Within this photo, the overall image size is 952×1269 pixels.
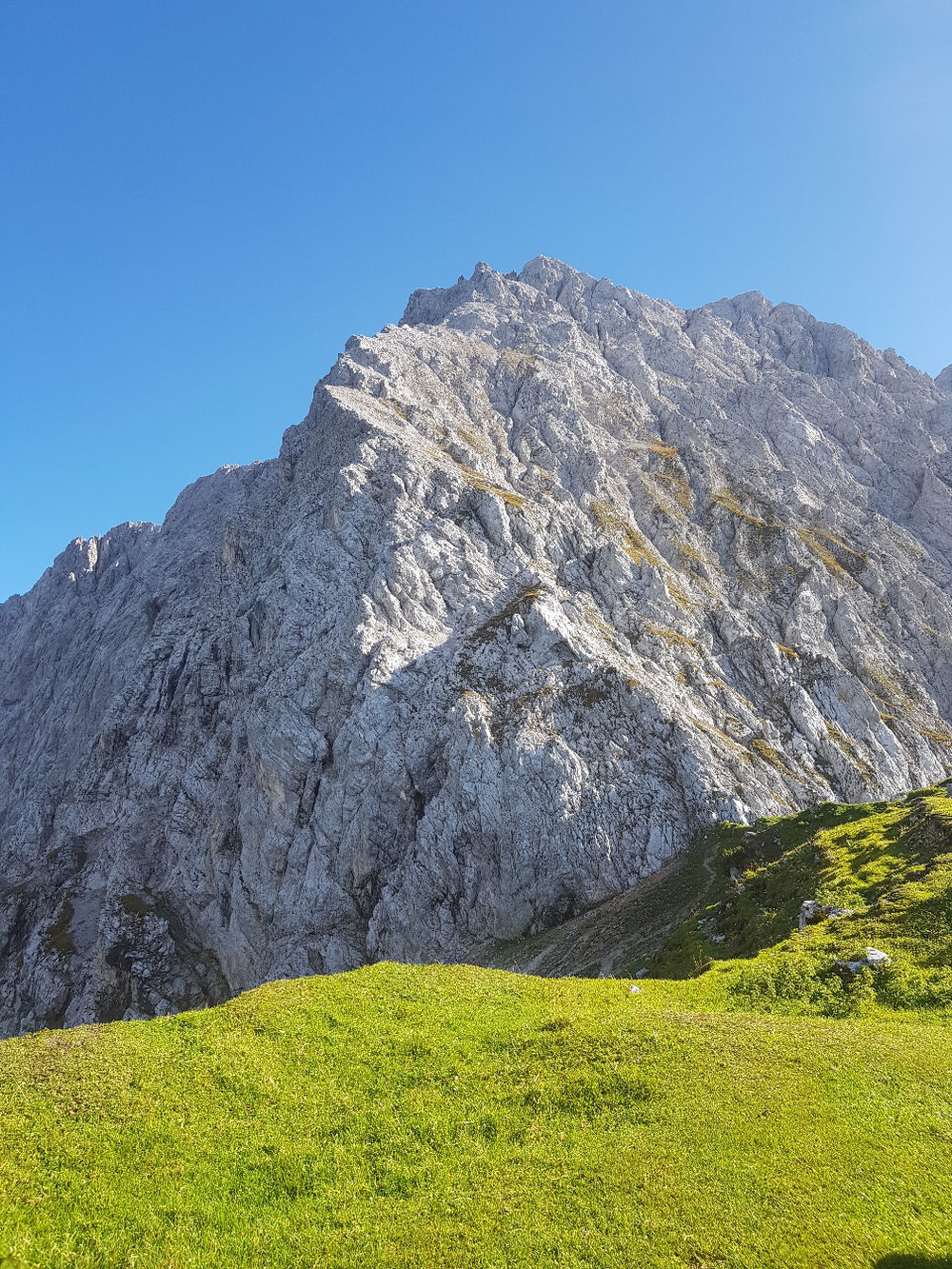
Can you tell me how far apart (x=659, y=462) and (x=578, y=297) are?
87.2 metres

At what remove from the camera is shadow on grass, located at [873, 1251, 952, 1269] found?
10984 millimetres

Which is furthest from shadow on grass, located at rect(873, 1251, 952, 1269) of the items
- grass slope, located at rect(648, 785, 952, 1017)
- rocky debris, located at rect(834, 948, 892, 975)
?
rocky debris, located at rect(834, 948, 892, 975)

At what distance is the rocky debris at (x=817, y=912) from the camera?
28906 mm

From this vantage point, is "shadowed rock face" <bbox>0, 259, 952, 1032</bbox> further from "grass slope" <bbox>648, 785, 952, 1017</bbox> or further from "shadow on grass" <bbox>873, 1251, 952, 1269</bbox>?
"shadow on grass" <bbox>873, 1251, 952, 1269</bbox>

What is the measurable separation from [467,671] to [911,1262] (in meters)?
68.9

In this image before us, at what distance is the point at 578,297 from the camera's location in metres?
188

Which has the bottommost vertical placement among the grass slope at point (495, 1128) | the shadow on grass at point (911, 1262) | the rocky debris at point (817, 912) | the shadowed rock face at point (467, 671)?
the rocky debris at point (817, 912)

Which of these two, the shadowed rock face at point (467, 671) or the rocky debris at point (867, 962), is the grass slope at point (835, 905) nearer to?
the rocky debris at point (867, 962)

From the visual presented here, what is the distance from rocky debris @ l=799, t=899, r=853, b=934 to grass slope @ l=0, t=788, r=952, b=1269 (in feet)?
15.3

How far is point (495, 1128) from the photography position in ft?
53.4

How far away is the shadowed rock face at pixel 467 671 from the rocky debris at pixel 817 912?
111 feet

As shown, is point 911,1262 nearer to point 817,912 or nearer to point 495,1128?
point 495,1128

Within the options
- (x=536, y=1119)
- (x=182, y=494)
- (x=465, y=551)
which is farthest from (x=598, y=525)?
(x=182, y=494)

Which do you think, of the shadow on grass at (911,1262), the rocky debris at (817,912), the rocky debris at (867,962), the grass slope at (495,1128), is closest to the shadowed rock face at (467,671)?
the rocky debris at (817,912)
